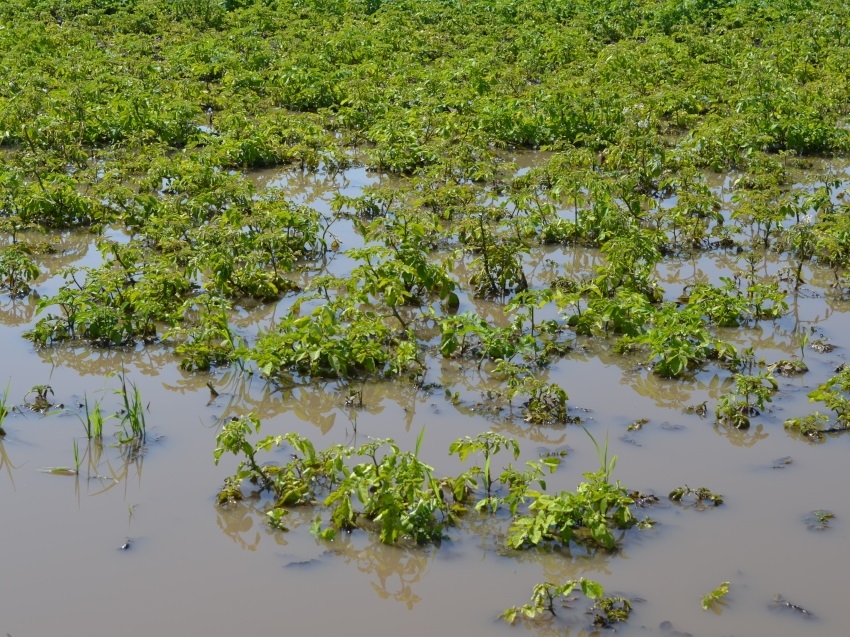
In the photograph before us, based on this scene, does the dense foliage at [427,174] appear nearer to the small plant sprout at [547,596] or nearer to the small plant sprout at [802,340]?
the small plant sprout at [802,340]

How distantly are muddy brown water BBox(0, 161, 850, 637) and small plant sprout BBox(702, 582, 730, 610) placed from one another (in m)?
0.04

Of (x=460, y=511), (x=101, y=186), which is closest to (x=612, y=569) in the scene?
(x=460, y=511)

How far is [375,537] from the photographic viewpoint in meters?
5.75

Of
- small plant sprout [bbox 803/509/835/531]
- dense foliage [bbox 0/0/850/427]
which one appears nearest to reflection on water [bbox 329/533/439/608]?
dense foliage [bbox 0/0/850/427]

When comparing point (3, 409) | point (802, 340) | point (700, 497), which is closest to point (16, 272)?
point (3, 409)

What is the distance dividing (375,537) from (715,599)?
5.77 feet

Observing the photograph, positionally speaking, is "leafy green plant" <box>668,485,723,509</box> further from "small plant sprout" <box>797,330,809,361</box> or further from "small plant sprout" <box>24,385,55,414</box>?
"small plant sprout" <box>24,385,55,414</box>

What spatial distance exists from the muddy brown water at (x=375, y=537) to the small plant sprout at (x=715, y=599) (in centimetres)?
4

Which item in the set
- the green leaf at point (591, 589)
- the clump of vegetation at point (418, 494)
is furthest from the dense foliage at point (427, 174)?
the green leaf at point (591, 589)

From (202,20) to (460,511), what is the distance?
49.2 ft

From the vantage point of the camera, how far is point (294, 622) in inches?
204

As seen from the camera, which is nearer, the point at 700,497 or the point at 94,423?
the point at 700,497

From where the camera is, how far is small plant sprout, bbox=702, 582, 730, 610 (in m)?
5.20

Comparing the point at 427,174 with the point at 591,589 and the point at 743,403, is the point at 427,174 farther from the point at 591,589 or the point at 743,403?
the point at 591,589
